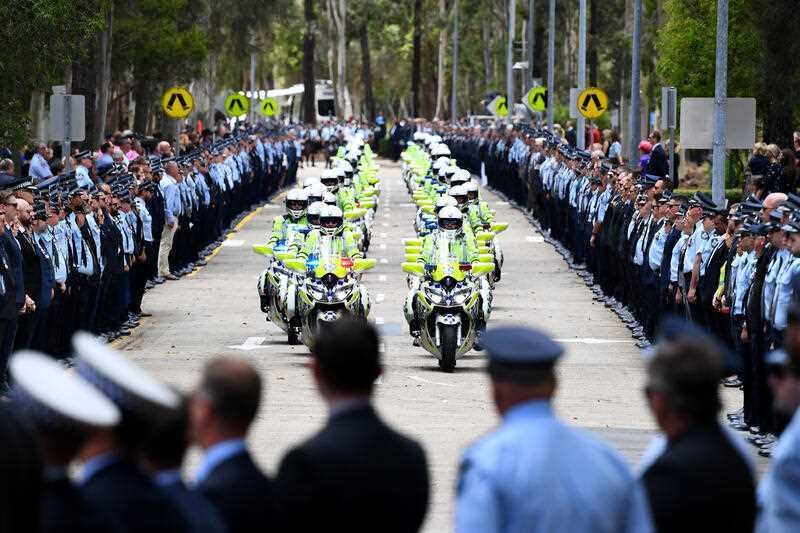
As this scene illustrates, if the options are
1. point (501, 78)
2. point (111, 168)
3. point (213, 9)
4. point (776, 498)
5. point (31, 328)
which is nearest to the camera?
point (776, 498)

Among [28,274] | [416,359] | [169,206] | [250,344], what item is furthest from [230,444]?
[169,206]

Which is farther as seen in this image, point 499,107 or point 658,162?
point 499,107

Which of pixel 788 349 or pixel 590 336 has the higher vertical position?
pixel 788 349

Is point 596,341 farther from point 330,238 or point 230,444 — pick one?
point 230,444

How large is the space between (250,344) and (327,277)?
2.10m

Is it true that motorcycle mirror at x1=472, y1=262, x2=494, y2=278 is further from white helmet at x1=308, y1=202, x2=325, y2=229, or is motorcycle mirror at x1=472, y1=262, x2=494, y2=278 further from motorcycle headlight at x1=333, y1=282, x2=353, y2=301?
white helmet at x1=308, y1=202, x2=325, y2=229

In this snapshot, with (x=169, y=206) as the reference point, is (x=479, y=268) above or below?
below

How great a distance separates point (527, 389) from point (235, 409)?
0.88 m

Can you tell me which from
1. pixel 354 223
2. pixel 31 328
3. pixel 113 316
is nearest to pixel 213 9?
pixel 354 223

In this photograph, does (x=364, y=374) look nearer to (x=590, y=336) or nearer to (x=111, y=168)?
(x=590, y=336)

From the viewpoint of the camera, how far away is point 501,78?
108875mm

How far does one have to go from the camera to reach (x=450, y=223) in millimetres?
23453

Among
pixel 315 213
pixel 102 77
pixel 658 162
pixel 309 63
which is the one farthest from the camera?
pixel 309 63

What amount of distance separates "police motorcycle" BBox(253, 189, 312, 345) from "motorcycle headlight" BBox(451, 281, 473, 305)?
2.18 m
